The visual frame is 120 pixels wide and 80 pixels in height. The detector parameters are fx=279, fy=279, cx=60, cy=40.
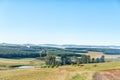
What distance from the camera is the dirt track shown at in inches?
1958

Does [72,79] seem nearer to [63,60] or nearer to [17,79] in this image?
[17,79]

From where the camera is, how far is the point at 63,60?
→ 164500 millimetres

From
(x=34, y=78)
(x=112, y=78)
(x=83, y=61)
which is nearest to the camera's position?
(x=112, y=78)

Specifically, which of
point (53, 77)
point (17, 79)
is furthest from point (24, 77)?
point (53, 77)

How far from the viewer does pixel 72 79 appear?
165 ft

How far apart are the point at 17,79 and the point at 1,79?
3.00 metres

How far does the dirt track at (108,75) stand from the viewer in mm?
49722

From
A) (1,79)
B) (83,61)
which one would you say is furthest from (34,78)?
(83,61)

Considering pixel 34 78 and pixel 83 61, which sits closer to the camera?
pixel 34 78

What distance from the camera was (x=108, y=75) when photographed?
52.1 metres

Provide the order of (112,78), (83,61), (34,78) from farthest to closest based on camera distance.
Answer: (83,61) → (34,78) → (112,78)

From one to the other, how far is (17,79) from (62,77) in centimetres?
853

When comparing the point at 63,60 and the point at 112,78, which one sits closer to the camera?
the point at 112,78

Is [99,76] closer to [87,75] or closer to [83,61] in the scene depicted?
[87,75]
